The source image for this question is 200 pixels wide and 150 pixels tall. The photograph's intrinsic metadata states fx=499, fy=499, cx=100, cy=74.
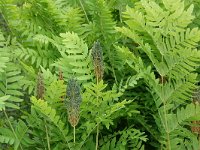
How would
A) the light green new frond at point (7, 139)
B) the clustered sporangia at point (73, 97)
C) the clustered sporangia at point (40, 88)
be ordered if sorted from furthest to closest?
the light green new frond at point (7, 139) → the clustered sporangia at point (40, 88) → the clustered sporangia at point (73, 97)

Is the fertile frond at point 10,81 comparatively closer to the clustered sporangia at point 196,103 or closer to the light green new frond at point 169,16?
the light green new frond at point 169,16

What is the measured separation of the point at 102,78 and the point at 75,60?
14 centimetres

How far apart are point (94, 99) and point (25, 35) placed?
0.70m

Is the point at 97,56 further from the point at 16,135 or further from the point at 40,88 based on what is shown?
the point at 16,135

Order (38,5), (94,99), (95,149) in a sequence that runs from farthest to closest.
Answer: (38,5), (95,149), (94,99)

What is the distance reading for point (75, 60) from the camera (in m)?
2.15

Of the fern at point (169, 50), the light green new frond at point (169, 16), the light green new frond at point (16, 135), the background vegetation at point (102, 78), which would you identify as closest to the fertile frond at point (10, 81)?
the background vegetation at point (102, 78)

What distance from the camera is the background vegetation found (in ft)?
6.32

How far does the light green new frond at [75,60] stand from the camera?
6.75ft

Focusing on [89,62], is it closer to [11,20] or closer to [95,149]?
[95,149]

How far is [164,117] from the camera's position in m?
2.00

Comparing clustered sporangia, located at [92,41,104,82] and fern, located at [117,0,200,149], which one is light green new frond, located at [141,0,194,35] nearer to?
fern, located at [117,0,200,149]

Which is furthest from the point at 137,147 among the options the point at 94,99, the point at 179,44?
the point at 179,44

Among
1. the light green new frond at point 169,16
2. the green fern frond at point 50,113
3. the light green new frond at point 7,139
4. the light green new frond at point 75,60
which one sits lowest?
the light green new frond at point 7,139
